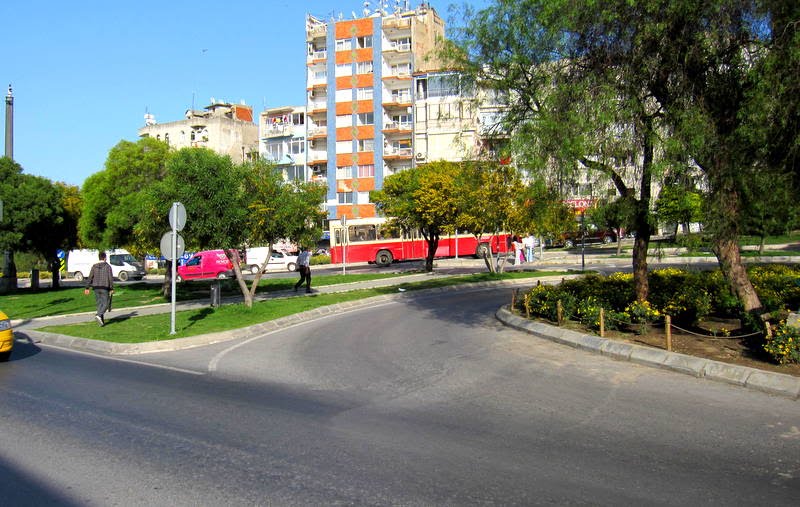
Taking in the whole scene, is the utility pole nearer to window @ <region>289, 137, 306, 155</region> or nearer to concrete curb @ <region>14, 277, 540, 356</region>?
concrete curb @ <region>14, 277, 540, 356</region>

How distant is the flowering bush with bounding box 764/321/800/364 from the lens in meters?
9.33

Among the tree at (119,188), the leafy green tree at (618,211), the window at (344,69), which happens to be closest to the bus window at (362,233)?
the tree at (119,188)

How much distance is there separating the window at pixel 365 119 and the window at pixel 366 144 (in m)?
1.79

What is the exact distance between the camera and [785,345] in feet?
30.9

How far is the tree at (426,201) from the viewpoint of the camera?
102ft

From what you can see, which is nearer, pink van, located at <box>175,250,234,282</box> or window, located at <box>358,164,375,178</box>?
pink van, located at <box>175,250,234,282</box>

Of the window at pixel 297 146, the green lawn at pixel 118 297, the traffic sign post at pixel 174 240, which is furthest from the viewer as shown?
the window at pixel 297 146

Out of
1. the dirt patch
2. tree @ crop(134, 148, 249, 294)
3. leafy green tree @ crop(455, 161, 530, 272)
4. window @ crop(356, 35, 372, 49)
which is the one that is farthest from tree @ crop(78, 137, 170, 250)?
window @ crop(356, 35, 372, 49)

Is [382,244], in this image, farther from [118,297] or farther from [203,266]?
[118,297]

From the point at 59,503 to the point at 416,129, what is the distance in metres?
60.0

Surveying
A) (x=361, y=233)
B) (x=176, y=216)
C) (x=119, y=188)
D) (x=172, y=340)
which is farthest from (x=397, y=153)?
(x=172, y=340)

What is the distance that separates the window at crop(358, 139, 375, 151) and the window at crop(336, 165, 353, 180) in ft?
7.87

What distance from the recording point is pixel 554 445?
6.46 m

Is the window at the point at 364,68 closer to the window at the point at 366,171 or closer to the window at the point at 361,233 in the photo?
the window at the point at 366,171
